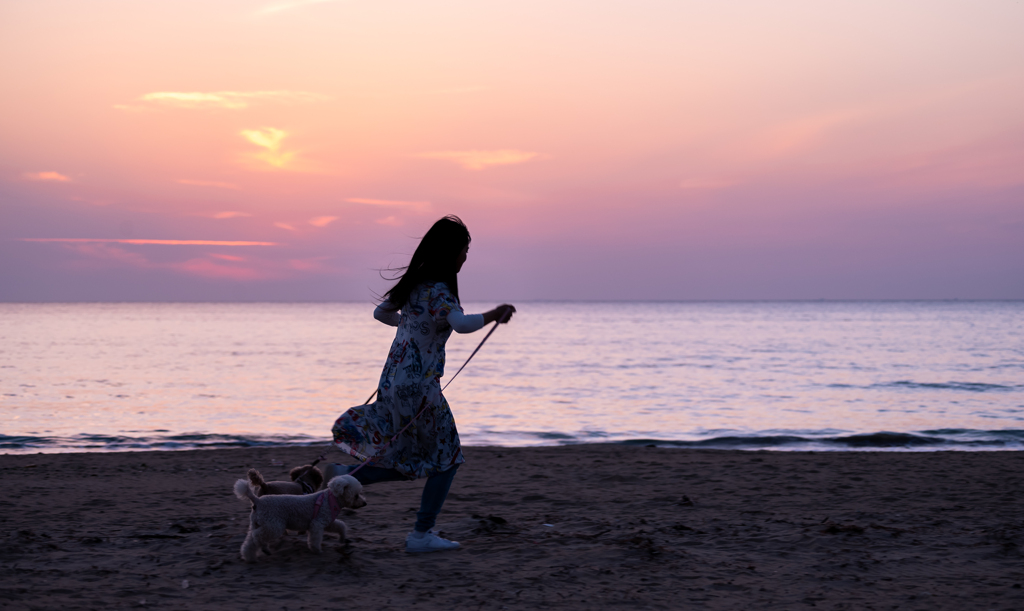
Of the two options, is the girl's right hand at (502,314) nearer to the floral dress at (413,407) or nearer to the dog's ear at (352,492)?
the floral dress at (413,407)

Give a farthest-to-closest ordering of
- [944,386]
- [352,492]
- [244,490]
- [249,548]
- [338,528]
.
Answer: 1. [944,386]
2. [338,528]
3. [249,548]
4. [352,492]
5. [244,490]

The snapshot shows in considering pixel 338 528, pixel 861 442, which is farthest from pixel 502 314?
pixel 861 442

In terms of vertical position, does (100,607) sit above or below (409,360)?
below

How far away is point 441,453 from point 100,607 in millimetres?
1855

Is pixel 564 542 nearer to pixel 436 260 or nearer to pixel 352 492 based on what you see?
pixel 352 492

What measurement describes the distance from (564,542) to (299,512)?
1.77 m

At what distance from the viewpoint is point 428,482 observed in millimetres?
4387

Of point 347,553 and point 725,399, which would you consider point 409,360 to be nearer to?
point 347,553

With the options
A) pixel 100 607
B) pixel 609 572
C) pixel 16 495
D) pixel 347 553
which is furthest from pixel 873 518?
pixel 16 495

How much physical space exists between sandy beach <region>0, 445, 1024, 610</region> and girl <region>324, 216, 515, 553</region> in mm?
652

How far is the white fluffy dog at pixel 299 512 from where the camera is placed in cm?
423

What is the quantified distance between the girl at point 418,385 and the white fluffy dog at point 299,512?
0.12 metres

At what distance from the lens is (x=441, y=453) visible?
423 centimetres

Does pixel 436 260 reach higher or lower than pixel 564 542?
higher
